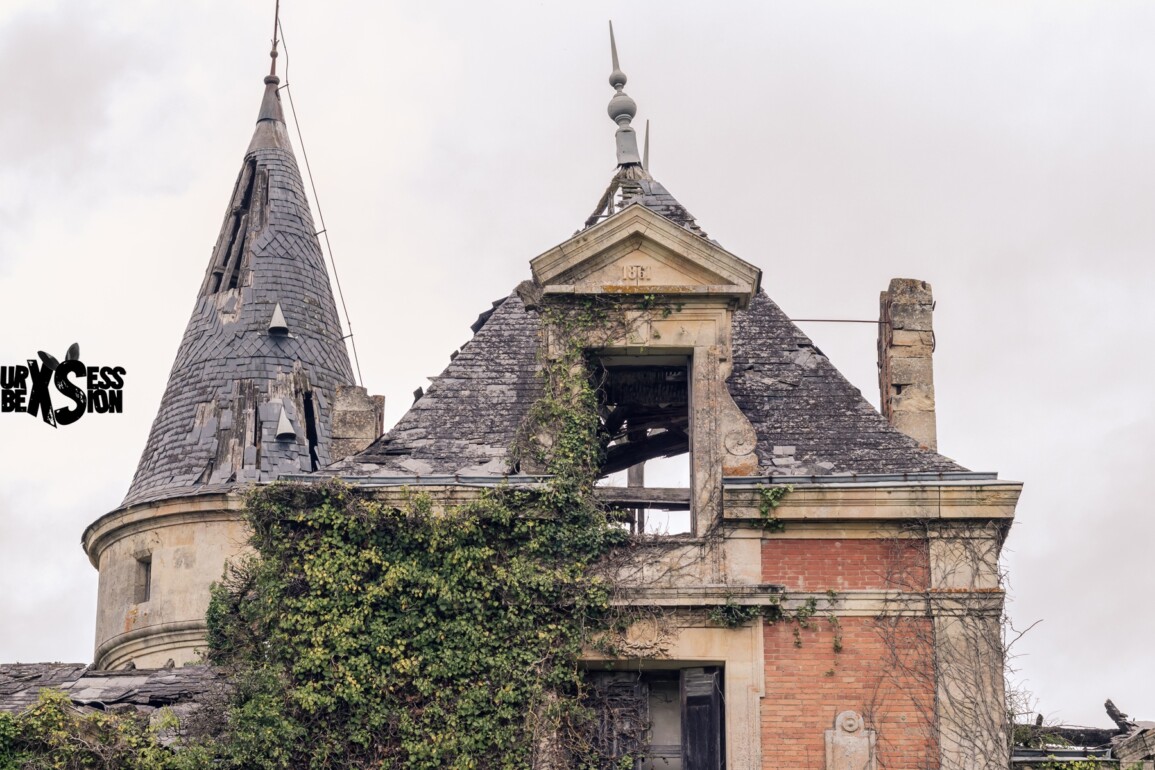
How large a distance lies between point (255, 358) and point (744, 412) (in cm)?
1637

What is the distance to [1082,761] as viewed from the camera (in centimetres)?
1759

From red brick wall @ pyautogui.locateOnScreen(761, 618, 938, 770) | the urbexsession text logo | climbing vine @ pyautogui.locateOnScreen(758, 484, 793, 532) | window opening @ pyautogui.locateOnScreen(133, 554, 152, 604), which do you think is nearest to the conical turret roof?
window opening @ pyautogui.locateOnScreen(133, 554, 152, 604)

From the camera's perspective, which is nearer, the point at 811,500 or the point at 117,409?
the point at 811,500

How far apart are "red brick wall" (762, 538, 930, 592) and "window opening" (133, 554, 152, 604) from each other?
1693cm

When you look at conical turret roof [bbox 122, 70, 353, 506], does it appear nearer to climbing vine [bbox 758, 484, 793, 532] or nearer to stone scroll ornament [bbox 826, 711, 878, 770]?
climbing vine [bbox 758, 484, 793, 532]

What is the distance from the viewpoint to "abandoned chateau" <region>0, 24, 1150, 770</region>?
1753cm

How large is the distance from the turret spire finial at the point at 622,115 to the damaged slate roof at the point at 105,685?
708 centimetres

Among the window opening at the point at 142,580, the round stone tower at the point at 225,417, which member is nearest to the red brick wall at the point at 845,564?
the round stone tower at the point at 225,417

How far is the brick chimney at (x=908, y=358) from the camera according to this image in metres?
20.0

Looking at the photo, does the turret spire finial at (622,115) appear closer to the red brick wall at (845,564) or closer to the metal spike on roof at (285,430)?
the red brick wall at (845,564)

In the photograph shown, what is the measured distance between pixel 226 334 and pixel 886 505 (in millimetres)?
18884

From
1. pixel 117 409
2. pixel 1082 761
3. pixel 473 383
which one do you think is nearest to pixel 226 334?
pixel 117 409

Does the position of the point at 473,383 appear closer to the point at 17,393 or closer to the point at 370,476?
the point at 370,476

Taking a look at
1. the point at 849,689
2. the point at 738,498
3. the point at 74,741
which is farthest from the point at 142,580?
the point at 849,689
